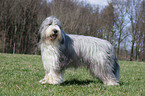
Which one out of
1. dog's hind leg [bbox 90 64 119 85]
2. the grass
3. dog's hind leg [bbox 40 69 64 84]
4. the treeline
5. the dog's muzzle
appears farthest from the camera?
the treeline

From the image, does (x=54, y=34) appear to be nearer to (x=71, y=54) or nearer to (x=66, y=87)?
(x=71, y=54)

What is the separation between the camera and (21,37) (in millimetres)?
29469

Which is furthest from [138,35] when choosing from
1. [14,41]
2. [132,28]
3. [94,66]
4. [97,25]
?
[94,66]

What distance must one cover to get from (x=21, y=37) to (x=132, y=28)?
64.1ft

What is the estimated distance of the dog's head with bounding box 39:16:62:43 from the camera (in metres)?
4.28

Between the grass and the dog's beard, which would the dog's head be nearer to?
the dog's beard

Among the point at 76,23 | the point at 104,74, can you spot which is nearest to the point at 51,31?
the point at 104,74

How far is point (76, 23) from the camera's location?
25.9 metres

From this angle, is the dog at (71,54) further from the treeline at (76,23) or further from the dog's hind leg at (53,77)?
the treeline at (76,23)

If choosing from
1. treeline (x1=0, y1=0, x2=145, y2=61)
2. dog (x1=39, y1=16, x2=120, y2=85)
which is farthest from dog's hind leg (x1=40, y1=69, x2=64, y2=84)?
treeline (x1=0, y1=0, x2=145, y2=61)

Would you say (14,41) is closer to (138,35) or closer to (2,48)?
(2,48)

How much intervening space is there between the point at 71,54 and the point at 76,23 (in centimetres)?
2161

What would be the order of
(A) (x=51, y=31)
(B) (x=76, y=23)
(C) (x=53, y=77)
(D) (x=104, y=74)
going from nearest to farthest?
(A) (x=51, y=31) < (C) (x=53, y=77) < (D) (x=104, y=74) < (B) (x=76, y=23)

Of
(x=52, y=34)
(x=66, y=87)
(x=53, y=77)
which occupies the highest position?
(x=52, y=34)
